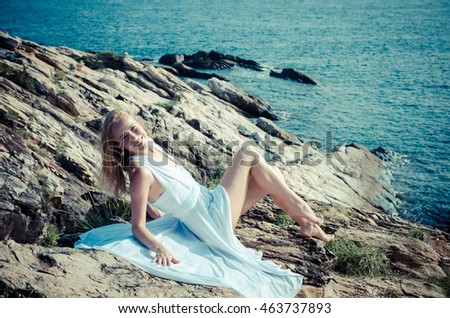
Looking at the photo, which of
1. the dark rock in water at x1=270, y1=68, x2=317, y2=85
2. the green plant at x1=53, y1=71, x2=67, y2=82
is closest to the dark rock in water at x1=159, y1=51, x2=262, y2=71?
the dark rock in water at x1=270, y1=68, x2=317, y2=85

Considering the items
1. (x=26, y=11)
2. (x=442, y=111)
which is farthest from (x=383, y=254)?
(x=442, y=111)

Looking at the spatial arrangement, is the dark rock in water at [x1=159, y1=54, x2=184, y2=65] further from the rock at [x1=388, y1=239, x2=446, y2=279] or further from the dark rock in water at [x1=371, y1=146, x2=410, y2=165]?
the rock at [x1=388, y1=239, x2=446, y2=279]

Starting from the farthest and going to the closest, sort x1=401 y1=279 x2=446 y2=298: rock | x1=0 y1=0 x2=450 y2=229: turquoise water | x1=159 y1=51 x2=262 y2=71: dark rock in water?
1. x1=159 y1=51 x2=262 y2=71: dark rock in water
2. x1=0 y1=0 x2=450 y2=229: turquoise water
3. x1=401 y1=279 x2=446 y2=298: rock

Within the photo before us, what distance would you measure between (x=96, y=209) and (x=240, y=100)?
1270 cm

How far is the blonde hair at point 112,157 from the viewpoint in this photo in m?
4.22

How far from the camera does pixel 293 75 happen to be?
21219 millimetres

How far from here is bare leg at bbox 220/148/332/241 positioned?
14.9 ft

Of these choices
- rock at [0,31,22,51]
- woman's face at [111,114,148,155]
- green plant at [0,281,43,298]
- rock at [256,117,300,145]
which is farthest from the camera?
rock at [256,117,300,145]

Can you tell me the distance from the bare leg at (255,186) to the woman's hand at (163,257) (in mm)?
781

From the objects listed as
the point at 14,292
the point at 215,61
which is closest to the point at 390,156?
the point at 215,61

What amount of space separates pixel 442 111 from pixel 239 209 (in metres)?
12.9

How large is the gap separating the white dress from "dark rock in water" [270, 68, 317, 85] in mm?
16861

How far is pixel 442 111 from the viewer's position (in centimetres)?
1557

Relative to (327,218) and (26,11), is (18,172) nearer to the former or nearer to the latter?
(327,218)
